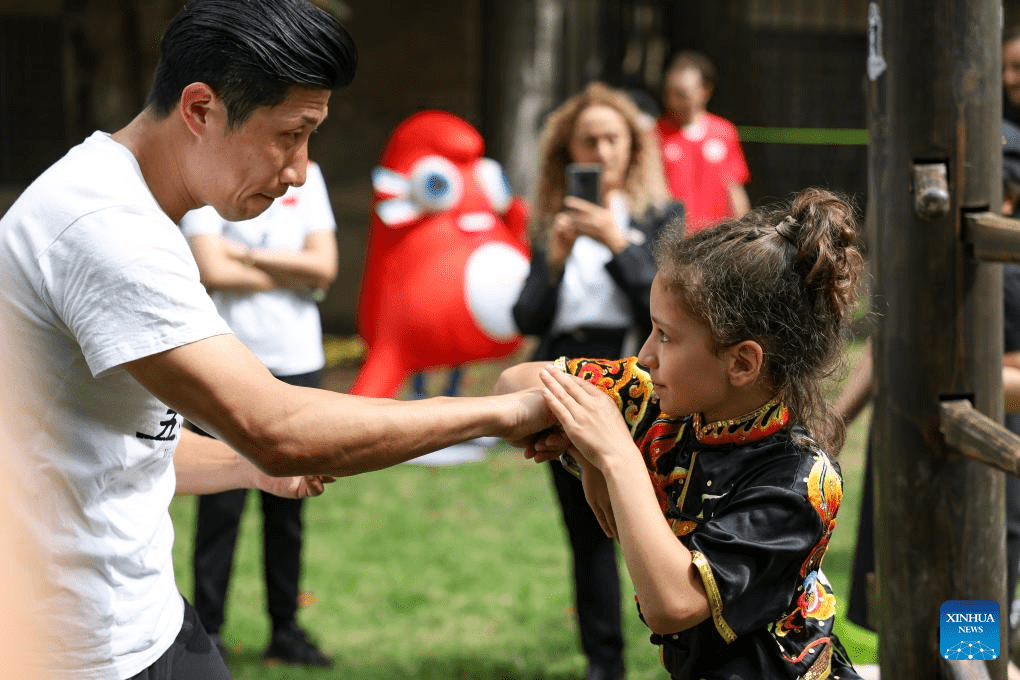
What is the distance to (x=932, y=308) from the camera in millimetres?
2707

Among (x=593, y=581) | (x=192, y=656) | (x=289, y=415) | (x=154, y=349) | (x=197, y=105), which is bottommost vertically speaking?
(x=593, y=581)

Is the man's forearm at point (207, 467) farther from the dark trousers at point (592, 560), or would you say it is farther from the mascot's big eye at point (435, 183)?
the mascot's big eye at point (435, 183)

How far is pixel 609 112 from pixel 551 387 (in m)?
2.36

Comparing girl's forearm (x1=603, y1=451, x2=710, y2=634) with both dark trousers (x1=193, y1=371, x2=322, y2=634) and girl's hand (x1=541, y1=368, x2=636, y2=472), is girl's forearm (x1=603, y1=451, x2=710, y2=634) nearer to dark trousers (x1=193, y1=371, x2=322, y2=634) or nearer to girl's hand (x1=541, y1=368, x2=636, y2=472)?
girl's hand (x1=541, y1=368, x2=636, y2=472)

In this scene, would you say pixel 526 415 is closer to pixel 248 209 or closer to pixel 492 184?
pixel 248 209

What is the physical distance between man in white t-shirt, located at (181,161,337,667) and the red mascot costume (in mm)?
1136

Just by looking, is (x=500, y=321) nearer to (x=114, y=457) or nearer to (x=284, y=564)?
(x=284, y=564)

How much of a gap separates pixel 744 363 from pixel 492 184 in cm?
392

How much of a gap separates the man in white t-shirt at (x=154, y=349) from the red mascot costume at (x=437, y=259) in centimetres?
335

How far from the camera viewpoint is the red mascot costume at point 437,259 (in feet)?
17.6

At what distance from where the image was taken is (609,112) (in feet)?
13.6

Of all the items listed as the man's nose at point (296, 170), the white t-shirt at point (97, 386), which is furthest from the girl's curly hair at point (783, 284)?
the white t-shirt at point (97, 386)

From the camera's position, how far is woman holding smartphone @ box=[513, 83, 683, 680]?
3795mm

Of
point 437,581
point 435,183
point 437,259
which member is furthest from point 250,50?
point 435,183
